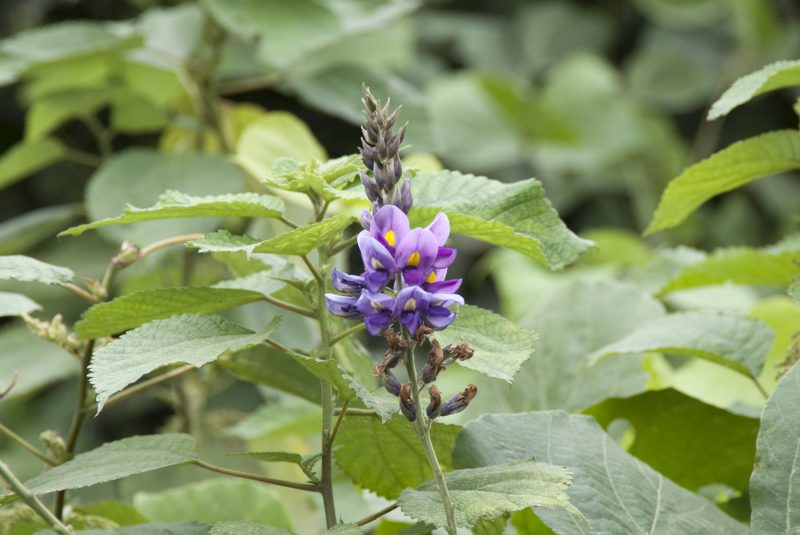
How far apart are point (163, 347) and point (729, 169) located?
1.23 feet

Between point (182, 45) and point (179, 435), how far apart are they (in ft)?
2.75

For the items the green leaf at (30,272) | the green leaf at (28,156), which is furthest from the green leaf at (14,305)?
the green leaf at (28,156)

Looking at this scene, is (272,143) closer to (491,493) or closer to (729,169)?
(729,169)

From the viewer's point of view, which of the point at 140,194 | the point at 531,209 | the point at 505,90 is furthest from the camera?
the point at 505,90

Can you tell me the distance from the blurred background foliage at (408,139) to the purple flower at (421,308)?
0.15m

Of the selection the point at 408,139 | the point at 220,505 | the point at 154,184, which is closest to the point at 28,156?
the point at 154,184

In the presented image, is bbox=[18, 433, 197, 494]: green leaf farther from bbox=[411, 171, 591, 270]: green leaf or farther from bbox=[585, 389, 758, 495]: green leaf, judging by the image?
bbox=[585, 389, 758, 495]: green leaf

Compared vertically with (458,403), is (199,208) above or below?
above

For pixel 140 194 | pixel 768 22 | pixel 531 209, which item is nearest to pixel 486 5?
pixel 768 22

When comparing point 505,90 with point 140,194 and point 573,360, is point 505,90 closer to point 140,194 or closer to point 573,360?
point 140,194

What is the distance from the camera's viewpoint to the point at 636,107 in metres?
2.61

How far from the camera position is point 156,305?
541 millimetres

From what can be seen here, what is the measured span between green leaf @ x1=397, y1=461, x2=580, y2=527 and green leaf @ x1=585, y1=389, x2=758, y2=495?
0.77ft

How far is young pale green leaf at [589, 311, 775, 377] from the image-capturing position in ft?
2.14
